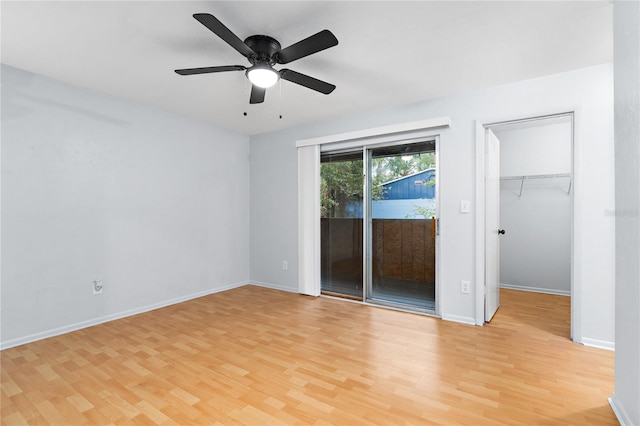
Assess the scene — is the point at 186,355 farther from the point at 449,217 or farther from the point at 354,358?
the point at 449,217

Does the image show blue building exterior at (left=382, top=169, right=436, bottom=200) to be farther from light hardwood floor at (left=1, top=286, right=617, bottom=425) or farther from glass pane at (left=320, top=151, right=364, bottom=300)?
light hardwood floor at (left=1, top=286, right=617, bottom=425)

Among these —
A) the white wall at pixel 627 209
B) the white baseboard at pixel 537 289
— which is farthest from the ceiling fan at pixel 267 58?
the white baseboard at pixel 537 289

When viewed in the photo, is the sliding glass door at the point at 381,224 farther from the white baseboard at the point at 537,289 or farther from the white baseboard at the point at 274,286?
the white baseboard at the point at 537,289

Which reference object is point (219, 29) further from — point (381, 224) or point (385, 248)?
point (385, 248)


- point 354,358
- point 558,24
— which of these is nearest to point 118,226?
point 354,358

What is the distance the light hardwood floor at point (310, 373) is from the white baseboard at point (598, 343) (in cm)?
15

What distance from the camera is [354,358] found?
2.33 meters

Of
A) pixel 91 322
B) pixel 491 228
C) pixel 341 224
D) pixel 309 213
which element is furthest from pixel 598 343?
pixel 91 322

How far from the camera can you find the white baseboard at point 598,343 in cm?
245

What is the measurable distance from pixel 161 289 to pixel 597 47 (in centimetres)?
487

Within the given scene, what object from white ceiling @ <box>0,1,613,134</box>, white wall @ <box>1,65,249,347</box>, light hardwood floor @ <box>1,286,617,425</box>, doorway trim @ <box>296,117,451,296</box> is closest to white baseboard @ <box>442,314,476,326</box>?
light hardwood floor @ <box>1,286,617,425</box>

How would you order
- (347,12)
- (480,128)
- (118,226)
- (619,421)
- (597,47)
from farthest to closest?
(118,226) < (480,128) < (597,47) < (347,12) < (619,421)

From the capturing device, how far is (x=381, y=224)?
147 inches

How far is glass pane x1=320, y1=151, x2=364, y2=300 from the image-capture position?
3918 millimetres
